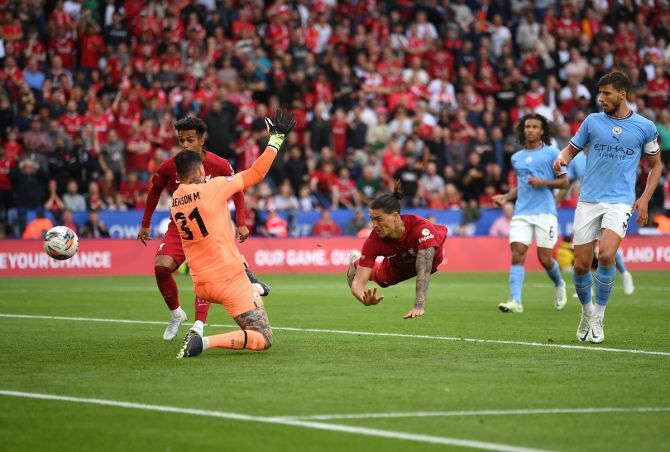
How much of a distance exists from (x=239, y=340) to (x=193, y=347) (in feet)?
1.41

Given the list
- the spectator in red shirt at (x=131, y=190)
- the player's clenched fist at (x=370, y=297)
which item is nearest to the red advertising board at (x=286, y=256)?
the spectator in red shirt at (x=131, y=190)

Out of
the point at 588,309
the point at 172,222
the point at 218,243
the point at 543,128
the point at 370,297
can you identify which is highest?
the point at 543,128

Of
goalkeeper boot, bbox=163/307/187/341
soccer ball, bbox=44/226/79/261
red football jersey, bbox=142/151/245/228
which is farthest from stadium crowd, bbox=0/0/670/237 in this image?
goalkeeper boot, bbox=163/307/187/341

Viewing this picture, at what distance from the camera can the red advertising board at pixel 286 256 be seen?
1021 inches

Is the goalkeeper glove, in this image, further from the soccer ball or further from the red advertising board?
the red advertising board

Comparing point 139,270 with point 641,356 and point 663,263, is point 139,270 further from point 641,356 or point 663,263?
point 641,356

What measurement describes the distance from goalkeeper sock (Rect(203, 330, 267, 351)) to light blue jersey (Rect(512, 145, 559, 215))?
7.15 metres

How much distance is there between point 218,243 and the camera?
36.0 ft

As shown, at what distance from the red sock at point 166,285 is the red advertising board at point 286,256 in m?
13.9

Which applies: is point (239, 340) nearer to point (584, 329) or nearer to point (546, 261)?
point (584, 329)

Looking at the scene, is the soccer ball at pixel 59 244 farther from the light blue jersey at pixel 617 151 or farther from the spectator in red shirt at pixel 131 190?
the spectator in red shirt at pixel 131 190

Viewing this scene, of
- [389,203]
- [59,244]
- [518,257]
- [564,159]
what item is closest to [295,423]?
[389,203]

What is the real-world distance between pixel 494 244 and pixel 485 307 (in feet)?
37.0

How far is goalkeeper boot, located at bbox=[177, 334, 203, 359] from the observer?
35.6 ft
